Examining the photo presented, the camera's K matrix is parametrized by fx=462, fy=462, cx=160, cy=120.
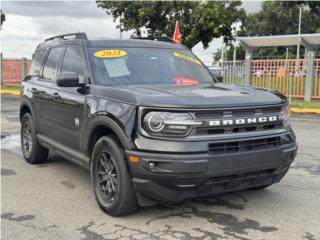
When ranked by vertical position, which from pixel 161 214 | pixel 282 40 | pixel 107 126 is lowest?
pixel 161 214

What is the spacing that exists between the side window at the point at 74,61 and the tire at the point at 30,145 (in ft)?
4.59

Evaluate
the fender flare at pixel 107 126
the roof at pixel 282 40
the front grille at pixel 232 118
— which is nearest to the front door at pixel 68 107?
the fender flare at pixel 107 126

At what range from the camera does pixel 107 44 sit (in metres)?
5.71

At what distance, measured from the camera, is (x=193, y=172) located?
4.07 metres

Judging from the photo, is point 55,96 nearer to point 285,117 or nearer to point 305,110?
point 285,117

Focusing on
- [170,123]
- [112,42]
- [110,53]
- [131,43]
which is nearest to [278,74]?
[131,43]

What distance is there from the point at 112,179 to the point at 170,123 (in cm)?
99

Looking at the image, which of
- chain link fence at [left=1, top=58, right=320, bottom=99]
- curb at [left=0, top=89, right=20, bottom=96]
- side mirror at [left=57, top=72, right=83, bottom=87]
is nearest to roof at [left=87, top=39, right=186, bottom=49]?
side mirror at [left=57, top=72, right=83, bottom=87]

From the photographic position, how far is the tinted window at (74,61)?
560 centimetres

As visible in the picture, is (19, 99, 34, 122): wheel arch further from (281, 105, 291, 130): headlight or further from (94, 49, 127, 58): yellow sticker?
(281, 105, 291, 130): headlight

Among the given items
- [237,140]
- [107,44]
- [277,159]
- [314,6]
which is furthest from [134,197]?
[314,6]

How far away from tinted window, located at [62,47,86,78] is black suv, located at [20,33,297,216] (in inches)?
0.6

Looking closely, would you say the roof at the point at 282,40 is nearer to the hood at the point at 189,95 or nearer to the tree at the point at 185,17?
the tree at the point at 185,17

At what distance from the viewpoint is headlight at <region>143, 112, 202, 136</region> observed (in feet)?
13.5
